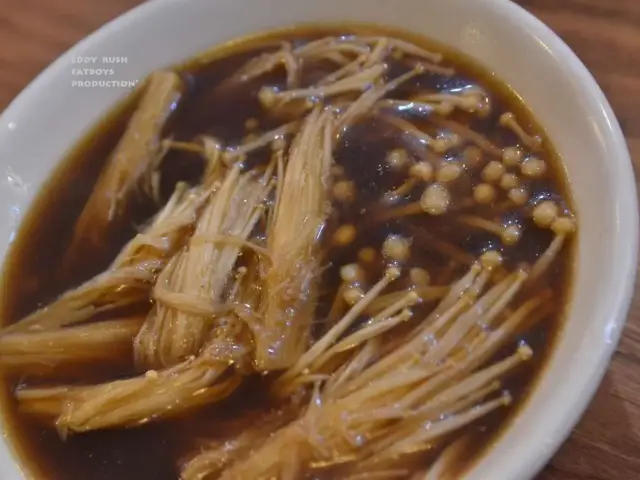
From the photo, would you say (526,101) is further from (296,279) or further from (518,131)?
(296,279)

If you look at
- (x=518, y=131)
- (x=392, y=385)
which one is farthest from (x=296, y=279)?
(x=518, y=131)

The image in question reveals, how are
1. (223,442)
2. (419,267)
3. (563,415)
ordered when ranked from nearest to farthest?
(563,415)
(223,442)
(419,267)

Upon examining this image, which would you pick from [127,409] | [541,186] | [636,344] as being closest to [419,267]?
[541,186]

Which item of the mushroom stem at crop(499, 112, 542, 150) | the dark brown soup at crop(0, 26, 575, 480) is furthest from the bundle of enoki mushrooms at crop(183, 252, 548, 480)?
the mushroom stem at crop(499, 112, 542, 150)

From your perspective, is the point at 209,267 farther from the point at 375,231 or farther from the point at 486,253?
the point at 486,253

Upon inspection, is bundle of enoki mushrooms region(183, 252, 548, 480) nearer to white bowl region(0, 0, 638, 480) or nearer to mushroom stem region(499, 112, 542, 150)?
white bowl region(0, 0, 638, 480)

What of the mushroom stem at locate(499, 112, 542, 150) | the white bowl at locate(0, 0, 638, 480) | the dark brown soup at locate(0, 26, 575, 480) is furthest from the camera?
the mushroom stem at locate(499, 112, 542, 150)

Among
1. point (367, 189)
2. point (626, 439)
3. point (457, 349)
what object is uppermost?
point (367, 189)
